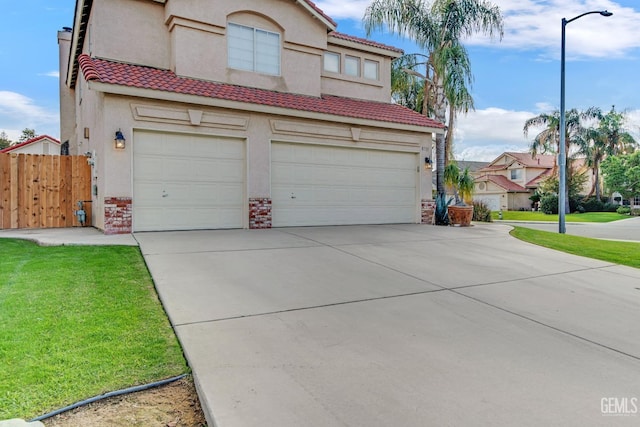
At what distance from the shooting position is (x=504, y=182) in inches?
1817

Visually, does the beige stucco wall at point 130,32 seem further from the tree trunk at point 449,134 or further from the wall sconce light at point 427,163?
the tree trunk at point 449,134

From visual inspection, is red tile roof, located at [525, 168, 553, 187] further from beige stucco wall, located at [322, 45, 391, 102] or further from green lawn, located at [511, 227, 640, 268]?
green lawn, located at [511, 227, 640, 268]

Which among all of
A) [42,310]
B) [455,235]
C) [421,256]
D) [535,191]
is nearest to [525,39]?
[455,235]

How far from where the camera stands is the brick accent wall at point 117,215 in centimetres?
926

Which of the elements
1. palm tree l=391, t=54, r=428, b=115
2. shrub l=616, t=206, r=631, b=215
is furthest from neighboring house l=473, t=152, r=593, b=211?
palm tree l=391, t=54, r=428, b=115

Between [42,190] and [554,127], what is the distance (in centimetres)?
3861

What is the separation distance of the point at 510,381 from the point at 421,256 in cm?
475

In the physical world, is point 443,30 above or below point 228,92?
above

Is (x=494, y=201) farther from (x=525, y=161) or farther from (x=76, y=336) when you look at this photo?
(x=76, y=336)

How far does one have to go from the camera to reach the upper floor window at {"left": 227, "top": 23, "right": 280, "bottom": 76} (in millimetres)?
11531

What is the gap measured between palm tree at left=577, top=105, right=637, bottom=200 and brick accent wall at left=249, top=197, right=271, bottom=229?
37137 mm

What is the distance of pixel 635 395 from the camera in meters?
2.79

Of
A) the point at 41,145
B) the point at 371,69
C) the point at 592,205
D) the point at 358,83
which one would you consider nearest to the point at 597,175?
the point at 592,205

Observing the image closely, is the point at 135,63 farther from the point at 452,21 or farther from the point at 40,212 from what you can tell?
the point at 452,21
